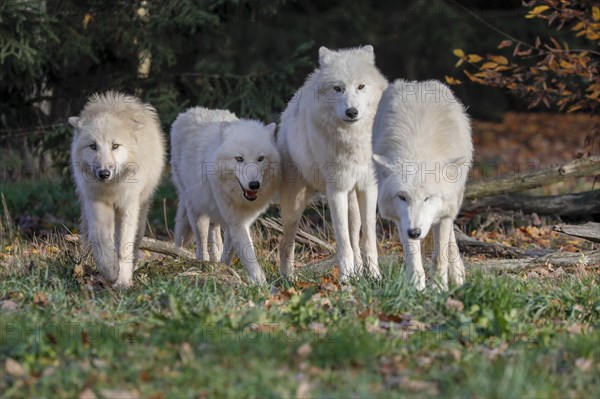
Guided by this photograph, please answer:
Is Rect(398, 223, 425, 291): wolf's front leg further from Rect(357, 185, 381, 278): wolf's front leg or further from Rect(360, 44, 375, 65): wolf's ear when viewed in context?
Rect(360, 44, 375, 65): wolf's ear

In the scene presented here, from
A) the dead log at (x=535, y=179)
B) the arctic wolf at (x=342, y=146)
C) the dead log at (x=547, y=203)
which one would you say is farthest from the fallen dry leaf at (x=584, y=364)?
the dead log at (x=547, y=203)

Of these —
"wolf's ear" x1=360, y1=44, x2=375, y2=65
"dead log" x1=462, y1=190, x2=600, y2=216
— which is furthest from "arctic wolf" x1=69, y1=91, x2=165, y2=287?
"dead log" x1=462, y1=190, x2=600, y2=216

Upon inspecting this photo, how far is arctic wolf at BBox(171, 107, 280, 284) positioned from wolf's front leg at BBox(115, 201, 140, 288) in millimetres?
819

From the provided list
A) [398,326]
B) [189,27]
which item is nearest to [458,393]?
[398,326]

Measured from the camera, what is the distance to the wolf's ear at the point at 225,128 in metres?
7.78

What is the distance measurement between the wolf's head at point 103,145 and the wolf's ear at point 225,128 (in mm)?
895

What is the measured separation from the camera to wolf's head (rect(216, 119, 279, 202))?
7.38 m

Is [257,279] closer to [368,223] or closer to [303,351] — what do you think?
[368,223]

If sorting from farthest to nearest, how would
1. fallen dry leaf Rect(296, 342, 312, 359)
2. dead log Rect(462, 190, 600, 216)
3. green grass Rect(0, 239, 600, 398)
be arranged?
dead log Rect(462, 190, 600, 216) → fallen dry leaf Rect(296, 342, 312, 359) → green grass Rect(0, 239, 600, 398)

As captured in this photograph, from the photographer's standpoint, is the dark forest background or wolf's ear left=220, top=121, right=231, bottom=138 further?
the dark forest background

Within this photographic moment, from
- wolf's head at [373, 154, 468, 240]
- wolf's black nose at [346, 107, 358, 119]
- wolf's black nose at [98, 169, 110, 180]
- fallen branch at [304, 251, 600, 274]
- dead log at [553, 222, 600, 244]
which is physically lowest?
fallen branch at [304, 251, 600, 274]

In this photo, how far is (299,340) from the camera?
4875 mm

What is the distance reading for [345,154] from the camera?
7.39 m

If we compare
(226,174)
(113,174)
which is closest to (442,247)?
(226,174)
